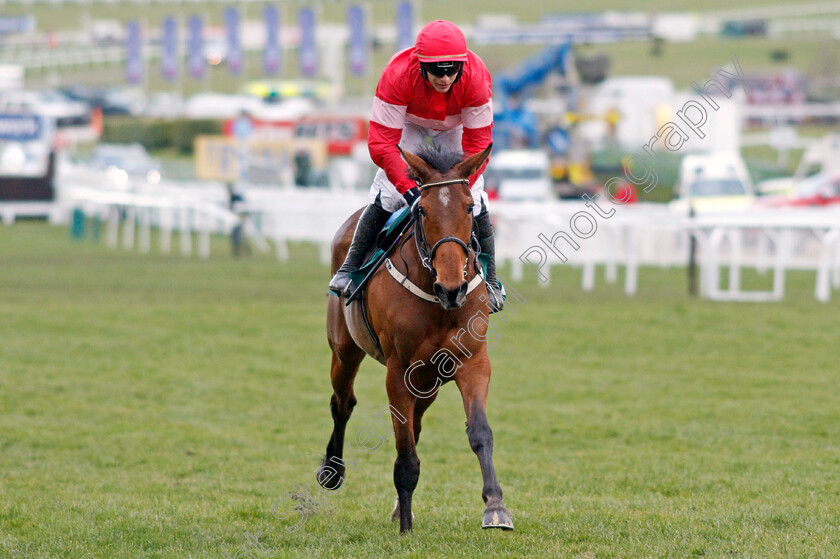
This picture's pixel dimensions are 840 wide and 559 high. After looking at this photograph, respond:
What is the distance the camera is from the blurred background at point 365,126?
2180 centimetres

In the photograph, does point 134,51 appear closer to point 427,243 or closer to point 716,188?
point 716,188

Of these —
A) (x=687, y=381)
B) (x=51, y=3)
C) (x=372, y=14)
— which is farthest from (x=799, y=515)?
(x=51, y=3)

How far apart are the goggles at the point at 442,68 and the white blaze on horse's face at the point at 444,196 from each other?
697mm

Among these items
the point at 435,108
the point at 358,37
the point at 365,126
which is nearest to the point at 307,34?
the point at 358,37

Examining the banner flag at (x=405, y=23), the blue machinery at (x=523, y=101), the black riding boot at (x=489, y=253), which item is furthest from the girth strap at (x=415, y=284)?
the banner flag at (x=405, y=23)

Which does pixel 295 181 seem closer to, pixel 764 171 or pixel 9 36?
pixel 764 171

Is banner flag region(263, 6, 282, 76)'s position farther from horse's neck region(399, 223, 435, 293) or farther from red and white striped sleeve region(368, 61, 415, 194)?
horse's neck region(399, 223, 435, 293)

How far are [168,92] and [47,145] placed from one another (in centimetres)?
5451

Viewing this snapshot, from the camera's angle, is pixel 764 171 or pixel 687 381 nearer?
pixel 687 381

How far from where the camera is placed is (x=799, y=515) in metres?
5.94

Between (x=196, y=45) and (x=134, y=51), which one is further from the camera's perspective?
(x=134, y=51)

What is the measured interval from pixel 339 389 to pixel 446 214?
7.25ft

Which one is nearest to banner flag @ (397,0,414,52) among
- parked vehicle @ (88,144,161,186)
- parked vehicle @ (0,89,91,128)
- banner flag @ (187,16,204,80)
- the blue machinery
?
the blue machinery

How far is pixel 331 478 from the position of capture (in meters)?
6.83
